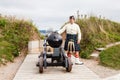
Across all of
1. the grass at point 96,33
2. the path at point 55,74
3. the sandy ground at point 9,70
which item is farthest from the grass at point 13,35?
the path at point 55,74

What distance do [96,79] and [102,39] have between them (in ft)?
22.5

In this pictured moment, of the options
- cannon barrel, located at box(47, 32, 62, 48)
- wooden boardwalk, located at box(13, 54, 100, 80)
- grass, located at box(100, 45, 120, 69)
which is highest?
cannon barrel, located at box(47, 32, 62, 48)

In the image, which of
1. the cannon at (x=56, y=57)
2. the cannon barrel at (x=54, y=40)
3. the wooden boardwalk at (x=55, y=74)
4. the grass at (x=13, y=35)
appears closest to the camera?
the wooden boardwalk at (x=55, y=74)

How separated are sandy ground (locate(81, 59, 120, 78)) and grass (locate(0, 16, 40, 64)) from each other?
9.64 feet

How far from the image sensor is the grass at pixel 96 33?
1434 centimetres

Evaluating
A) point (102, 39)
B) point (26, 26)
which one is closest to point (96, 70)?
point (102, 39)

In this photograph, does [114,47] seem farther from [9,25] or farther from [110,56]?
[9,25]

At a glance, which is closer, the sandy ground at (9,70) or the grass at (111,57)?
the sandy ground at (9,70)

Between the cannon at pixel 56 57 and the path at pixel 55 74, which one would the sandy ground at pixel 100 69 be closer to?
the path at pixel 55 74

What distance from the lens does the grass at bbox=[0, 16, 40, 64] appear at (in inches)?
539

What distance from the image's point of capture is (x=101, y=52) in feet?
42.5

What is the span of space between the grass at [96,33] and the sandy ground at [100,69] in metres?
1.01

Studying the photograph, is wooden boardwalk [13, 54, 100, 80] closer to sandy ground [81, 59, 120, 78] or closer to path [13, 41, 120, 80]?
path [13, 41, 120, 80]

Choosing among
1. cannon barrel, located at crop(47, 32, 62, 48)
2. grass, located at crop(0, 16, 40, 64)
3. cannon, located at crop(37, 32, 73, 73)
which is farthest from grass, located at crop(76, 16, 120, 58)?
cannon barrel, located at crop(47, 32, 62, 48)
